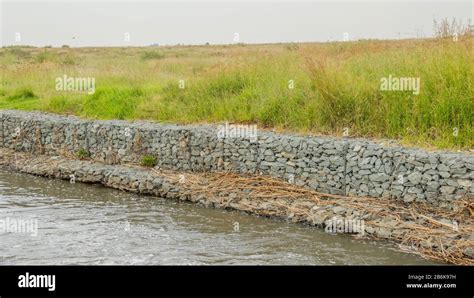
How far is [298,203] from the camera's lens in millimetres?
11109

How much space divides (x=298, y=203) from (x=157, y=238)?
2.99 m

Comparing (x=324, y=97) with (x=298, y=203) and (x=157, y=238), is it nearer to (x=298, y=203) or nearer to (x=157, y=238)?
(x=298, y=203)

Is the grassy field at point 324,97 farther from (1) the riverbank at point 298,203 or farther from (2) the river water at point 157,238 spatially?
(2) the river water at point 157,238

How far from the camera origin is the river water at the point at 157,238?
870 centimetres

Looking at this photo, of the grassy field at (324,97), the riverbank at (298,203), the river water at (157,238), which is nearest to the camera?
the river water at (157,238)

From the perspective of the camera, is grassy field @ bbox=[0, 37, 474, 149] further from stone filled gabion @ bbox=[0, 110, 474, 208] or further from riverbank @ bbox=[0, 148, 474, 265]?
riverbank @ bbox=[0, 148, 474, 265]

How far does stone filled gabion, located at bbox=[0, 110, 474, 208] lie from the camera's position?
386 inches

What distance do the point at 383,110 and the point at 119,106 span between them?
8624 mm

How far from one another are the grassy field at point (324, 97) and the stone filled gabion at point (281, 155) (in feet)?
2.98

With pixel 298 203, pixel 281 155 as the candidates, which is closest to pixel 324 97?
pixel 281 155

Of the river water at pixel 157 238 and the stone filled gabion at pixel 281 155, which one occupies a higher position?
the stone filled gabion at pixel 281 155

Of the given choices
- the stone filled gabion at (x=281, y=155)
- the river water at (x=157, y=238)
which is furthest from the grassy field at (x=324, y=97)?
the river water at (x=157, y=238)
